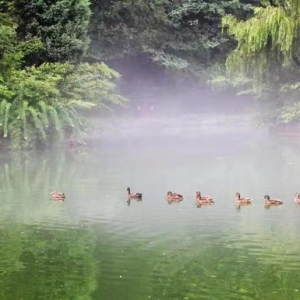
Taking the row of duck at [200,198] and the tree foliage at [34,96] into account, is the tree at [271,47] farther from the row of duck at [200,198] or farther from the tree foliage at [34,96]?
the row of duck at [200,198]

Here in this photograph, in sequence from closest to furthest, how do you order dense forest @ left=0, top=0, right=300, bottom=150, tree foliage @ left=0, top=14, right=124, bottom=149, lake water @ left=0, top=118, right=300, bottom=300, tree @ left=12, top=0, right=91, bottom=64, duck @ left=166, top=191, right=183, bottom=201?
lake water @ left=0, top=118, right=300, bottom=300 → duck @ left=166, top=191, right=183, bottom=201 → tree foliage @ left=0, top=14, right=124, bottom=149 → dense forest @ left=0, top=0, right=300, bottom=150 → tree @ left=12, top=0, right=91, bottom=64

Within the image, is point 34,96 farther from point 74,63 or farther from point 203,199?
point 203,199

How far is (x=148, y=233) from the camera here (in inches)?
349

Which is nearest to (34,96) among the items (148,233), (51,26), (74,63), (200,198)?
(51,26)

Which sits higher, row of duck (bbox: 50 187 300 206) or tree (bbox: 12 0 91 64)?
tree (bbox: 12 0 91 64)

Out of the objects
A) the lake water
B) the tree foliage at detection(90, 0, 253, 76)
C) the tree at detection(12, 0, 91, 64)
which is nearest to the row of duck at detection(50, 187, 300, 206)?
the lake water

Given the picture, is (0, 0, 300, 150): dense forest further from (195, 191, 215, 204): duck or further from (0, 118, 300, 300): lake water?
(195, 191, 215, 204): duck

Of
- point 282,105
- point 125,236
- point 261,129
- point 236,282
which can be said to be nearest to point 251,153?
point 282,105

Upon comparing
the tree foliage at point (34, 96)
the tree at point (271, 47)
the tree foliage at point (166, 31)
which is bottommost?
the tree foliage at point (34, 96)

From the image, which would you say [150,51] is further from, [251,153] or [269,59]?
[251,153]

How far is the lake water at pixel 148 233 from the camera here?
6.68m

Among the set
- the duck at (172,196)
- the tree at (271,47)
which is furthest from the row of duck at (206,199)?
→ the tree at (271,47)

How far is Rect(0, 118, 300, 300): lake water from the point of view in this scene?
6.68 m

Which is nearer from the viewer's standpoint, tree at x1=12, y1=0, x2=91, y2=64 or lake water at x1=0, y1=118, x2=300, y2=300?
lake water at x1=0, y1=118, x2=300, y2=300
